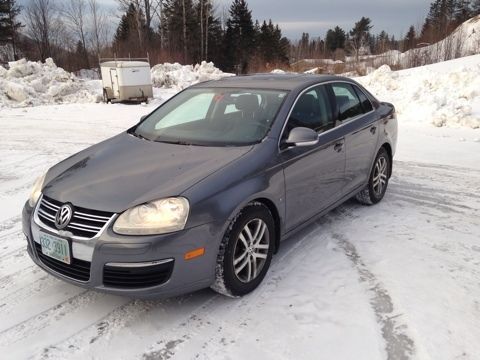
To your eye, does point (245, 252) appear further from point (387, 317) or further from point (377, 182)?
point (377, 182)

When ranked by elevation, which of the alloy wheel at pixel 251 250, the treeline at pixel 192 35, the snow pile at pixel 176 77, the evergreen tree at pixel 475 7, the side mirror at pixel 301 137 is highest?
the evergreen tree at pixel 475 7

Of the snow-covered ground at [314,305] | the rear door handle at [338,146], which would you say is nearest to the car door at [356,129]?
the rear door handle at [338,146]

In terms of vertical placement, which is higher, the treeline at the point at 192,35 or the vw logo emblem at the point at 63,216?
the treeline at the point at 192,35

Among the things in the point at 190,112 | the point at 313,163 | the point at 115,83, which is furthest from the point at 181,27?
the point at 313,163

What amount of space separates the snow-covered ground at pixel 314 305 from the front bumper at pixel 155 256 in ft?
0.99

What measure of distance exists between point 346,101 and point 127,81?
41.0 ft

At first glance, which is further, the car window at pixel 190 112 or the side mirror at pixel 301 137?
the car window at pixel 190 112

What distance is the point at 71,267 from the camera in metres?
2.95

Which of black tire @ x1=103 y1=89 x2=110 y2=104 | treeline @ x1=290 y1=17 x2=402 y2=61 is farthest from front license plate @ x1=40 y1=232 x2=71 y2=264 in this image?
treeline @ x1=290 y1=17 x2=402 y2=61

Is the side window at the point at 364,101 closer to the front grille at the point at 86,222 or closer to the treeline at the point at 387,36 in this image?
the front grille at the point at 86,222

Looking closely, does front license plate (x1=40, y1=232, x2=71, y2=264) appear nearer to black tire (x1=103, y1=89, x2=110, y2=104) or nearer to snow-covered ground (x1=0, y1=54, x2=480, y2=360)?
snow-covered ground (x1=0, y1=54, x2=480, y2=360)

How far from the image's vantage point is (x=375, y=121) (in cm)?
→ 508

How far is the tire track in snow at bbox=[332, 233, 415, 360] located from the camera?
8.88 ft

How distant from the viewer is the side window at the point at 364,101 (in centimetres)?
506
